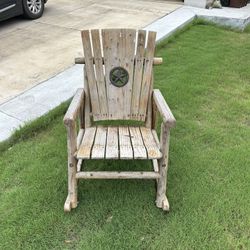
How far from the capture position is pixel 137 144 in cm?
263

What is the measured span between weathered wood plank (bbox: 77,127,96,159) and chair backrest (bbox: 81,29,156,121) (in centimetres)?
19

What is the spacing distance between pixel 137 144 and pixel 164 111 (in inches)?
12.2

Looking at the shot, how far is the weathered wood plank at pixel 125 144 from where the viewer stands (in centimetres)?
245

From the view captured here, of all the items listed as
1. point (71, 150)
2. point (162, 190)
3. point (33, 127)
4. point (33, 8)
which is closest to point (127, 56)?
point (71, 150)

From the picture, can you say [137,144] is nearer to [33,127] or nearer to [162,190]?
[162,190]

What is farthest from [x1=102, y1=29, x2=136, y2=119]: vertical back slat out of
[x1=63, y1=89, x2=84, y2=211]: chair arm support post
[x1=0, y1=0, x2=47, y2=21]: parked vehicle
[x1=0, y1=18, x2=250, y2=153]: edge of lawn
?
[x1=0, y1=0, x2=47, y2=21]: parked vehicle

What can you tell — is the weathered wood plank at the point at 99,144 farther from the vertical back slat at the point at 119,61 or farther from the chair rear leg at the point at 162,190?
the chair rear leg at the point at 162,190

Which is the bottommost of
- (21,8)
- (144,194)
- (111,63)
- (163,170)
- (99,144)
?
(144,194)

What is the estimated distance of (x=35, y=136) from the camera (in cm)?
346

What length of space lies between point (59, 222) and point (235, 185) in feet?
4.49

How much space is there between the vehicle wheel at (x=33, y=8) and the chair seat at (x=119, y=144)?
4445 millimetres

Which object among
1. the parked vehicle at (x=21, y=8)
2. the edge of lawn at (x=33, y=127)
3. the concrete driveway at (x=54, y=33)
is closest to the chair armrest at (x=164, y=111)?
the edge of lawn at (x=33, y=127)

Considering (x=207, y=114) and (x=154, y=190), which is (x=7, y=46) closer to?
(x=207, y=114)

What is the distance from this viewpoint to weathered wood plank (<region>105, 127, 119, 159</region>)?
8.04ft
